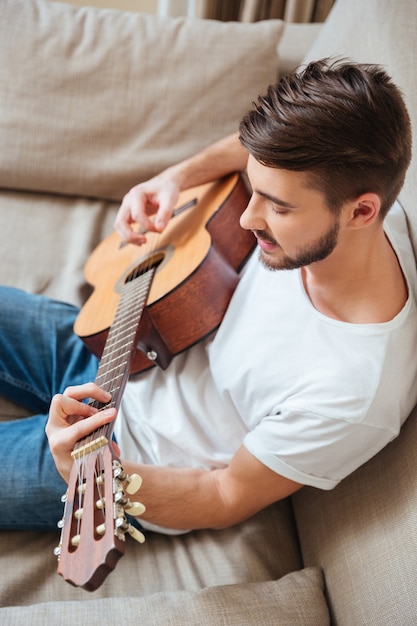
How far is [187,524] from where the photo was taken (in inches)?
42.5

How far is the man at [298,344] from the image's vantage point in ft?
2.92

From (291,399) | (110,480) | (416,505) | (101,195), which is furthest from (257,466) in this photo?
(101,195)

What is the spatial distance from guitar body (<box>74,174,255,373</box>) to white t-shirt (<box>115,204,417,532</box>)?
46mm

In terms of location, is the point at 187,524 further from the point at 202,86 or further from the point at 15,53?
the point at 15,53

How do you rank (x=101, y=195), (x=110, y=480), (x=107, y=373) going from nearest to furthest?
(x=110, y=480)
(x=107, y=373)
(x=101, y=195)

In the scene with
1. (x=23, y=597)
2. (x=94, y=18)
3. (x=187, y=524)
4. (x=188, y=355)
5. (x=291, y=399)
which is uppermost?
(x=94, y=18)

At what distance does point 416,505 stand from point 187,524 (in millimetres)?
372

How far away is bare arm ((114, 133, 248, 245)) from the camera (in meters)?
1.36

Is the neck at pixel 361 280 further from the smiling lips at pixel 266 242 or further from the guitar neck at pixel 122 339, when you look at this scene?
the guitar neck at pixel 122 339

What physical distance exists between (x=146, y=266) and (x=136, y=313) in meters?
0.25

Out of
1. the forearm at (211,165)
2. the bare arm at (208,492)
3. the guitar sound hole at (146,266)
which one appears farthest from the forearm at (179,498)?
the forearm at (211,165)

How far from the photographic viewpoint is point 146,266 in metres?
1.34

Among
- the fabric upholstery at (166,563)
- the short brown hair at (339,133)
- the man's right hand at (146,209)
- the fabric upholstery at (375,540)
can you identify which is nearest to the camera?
the short brown hair at (339,133)

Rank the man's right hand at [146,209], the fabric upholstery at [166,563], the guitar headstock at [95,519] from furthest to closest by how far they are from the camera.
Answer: the man's right hand at [146,209] → the fabric upholstery at [166,563] → the guitar headstock at [95,519]
